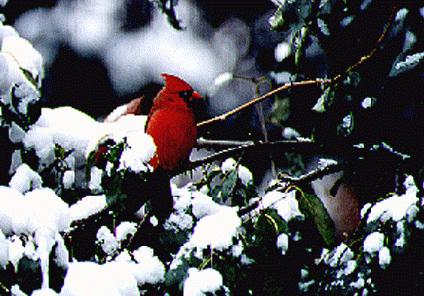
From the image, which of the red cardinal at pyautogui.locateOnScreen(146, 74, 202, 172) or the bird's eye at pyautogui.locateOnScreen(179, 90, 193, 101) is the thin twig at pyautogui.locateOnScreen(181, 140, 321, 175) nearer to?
the red cardinal at pyautogui.locateOnScreen(146, 74, 202, 172)

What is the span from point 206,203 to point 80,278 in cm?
57

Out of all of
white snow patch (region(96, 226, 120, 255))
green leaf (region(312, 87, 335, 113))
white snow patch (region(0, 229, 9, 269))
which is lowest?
white snow patch (region(96, 226, 120, 255))

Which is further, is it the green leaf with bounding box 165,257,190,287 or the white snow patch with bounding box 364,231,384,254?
the white snow patch with bounding box 364,231,384,254

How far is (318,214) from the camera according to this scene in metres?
2.88

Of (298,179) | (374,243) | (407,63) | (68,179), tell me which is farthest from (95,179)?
(407,63)

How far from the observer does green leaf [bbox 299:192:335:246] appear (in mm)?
2873

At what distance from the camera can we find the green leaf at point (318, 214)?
2.87m

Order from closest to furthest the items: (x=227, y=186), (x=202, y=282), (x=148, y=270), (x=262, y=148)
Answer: (x=202, y=282)
(x=148, y=270)
(x=262, y=148)
(x=227, y=186)

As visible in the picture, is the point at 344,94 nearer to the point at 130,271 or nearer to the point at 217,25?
the point at 130,271

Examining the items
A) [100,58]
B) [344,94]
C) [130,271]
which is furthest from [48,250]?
[100,58]

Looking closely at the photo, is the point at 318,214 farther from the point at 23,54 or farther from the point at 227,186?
the point at 23,54

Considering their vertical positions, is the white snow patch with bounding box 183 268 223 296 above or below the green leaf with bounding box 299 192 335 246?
below

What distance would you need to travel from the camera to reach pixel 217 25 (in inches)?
330

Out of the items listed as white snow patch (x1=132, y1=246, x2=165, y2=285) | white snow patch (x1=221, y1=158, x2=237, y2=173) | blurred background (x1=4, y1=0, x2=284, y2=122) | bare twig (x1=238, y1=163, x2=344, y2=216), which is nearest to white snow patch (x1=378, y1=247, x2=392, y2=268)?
bare twig (x1=238, y1=163, x2=344, y2=216)
